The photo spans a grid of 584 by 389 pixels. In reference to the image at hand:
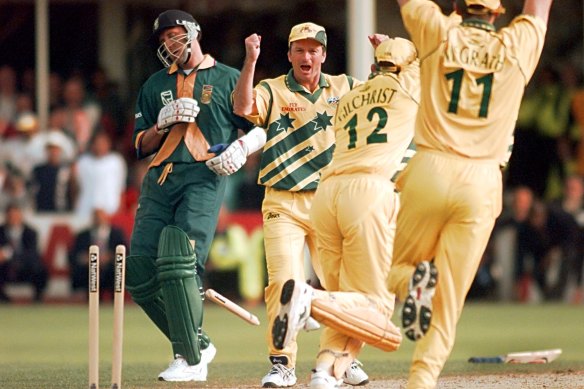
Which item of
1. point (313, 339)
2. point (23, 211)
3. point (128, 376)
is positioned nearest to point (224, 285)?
point (23, 211)

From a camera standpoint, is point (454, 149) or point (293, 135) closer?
point (454, 149)

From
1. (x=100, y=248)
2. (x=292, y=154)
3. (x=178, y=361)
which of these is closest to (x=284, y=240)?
(x=292, y=154)

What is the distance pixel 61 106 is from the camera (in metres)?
20.0

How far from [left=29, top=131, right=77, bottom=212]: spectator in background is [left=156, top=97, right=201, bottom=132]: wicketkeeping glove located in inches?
365

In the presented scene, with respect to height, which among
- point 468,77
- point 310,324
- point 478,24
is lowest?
point 310,324

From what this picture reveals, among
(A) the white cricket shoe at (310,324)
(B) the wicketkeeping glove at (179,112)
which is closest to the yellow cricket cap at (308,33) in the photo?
(B) the wicketkeeping glove at (179,112)

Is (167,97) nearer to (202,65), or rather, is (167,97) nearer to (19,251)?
(202,65)

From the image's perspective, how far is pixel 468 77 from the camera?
749cm

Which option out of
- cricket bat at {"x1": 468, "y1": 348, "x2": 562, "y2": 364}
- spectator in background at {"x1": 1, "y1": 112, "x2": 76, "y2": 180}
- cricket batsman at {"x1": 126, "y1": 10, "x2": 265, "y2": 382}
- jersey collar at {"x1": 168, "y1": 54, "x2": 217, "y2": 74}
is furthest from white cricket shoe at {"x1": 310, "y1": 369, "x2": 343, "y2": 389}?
spectator in background at {"x1": 1, "y1": 112, "x2": 76, "y2": 180}

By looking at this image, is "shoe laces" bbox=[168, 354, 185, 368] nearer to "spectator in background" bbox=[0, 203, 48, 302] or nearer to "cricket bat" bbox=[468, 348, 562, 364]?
"cricket bat" bbox=[468, 348, 562, 364]

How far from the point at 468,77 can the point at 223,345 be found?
6081 mm

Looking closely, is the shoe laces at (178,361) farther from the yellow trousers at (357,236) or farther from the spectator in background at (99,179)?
the spectator in background at (99,179)

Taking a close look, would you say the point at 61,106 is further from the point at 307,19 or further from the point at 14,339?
the point at 14,339

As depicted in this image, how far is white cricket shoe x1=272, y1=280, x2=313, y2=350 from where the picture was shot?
296 inches
